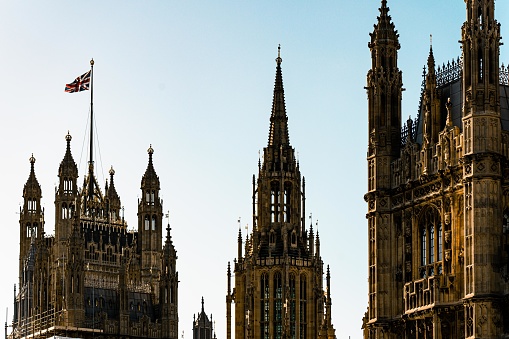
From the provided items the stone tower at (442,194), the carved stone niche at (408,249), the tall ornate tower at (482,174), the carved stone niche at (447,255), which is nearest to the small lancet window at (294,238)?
the stone tower at (442,194)

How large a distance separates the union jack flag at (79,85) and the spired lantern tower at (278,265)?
27.2m

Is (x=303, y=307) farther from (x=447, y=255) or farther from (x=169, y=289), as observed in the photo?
(x=447, y=255)

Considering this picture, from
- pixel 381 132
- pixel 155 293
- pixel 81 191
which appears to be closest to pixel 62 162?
pixel 81 191

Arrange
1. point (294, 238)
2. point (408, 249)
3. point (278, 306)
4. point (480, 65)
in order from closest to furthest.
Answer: point (480, 65), point (408, 249), point (278, 306), point (294, 238)

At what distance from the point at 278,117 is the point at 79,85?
88.3ft

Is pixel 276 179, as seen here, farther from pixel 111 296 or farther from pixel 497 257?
pixel 497 257

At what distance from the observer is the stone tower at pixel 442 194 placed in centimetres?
5834

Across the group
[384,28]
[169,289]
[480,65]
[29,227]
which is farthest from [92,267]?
[480,65]

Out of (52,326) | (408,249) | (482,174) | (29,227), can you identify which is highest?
(29,227)

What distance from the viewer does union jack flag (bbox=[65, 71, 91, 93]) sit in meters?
148

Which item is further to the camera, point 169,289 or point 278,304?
point 169,289

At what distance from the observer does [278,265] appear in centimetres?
12469

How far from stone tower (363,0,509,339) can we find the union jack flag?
82.3 m

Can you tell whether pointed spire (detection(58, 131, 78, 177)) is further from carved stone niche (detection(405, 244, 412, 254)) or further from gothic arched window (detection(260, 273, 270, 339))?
carved stone niche (detection(405, 244, 412, 254))
